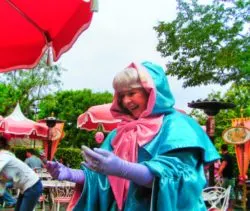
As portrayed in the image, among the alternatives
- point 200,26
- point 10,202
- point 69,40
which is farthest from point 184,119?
point 200,26

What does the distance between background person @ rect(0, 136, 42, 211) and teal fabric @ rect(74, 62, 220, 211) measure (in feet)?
10.7

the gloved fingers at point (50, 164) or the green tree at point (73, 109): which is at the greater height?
the gloved fingers at point (50, 164)

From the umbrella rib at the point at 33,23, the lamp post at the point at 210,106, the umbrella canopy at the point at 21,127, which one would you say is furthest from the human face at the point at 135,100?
the umbrella canopy at the point at 21,127

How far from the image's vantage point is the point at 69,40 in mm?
3242

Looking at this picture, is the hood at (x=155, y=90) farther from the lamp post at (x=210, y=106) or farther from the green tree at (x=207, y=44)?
the green tree at (x=207, y=44)

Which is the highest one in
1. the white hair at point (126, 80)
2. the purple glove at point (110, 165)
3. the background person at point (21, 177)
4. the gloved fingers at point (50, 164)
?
the white hair at point (126, 80)

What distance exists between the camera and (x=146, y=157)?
248 centimetres

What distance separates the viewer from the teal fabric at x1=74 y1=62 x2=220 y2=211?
2270 mm

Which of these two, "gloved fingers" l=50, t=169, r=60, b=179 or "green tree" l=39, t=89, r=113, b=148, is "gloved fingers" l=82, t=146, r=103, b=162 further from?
"green tree" l=39, t=89, r=113, b=148

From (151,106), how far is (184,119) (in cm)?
19

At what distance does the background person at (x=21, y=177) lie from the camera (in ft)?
18.9

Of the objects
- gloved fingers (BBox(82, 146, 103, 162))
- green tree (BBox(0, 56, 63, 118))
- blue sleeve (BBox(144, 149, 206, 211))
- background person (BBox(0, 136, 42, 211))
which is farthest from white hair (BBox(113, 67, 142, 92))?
green tree (BBox(0, 56, 63, 118))

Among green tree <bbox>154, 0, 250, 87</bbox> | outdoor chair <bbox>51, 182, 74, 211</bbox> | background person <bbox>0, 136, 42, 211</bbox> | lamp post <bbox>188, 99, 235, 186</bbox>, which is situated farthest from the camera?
green tree <bbox>154, 0, 250, 87</bbox>

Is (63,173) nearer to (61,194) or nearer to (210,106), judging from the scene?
(210,106)
